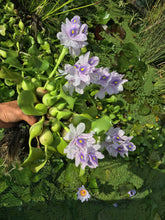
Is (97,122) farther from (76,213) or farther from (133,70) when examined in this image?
(133,70)

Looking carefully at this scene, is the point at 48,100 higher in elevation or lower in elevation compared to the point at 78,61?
lower

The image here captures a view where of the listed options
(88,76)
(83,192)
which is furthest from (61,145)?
(83,192)

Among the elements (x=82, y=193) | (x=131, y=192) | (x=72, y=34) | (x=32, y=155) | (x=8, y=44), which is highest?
(x=72, y=34)

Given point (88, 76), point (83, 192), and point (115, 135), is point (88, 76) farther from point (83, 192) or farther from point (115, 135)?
point (83, 192)

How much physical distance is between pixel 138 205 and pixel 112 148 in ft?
4.99

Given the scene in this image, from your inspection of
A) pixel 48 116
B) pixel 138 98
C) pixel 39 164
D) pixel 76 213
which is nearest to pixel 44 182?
pixel 76 213

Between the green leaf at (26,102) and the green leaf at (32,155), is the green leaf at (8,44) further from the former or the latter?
the green leaf at (32,155)

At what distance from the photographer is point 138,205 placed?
205cm

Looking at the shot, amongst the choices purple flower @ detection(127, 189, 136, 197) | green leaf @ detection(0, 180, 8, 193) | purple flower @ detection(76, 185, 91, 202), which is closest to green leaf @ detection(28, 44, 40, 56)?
green leaf @ detection(0, 180, 8, 193)

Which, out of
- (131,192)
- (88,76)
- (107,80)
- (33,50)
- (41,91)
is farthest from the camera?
(131,192)

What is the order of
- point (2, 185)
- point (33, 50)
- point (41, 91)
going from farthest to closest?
point (2, 185) < point (33, 50) < point (41, 91)

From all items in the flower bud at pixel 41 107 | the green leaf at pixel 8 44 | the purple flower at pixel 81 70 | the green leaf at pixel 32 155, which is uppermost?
the purple flower at pixel 81 70

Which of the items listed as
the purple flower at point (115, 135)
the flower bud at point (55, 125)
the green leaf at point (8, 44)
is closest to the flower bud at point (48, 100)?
the flower bud at point (55, 125)

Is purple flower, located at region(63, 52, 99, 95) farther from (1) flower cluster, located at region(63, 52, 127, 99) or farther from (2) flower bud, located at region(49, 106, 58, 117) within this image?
(2) flower bud, located at region(49, 106, 58, 117)
